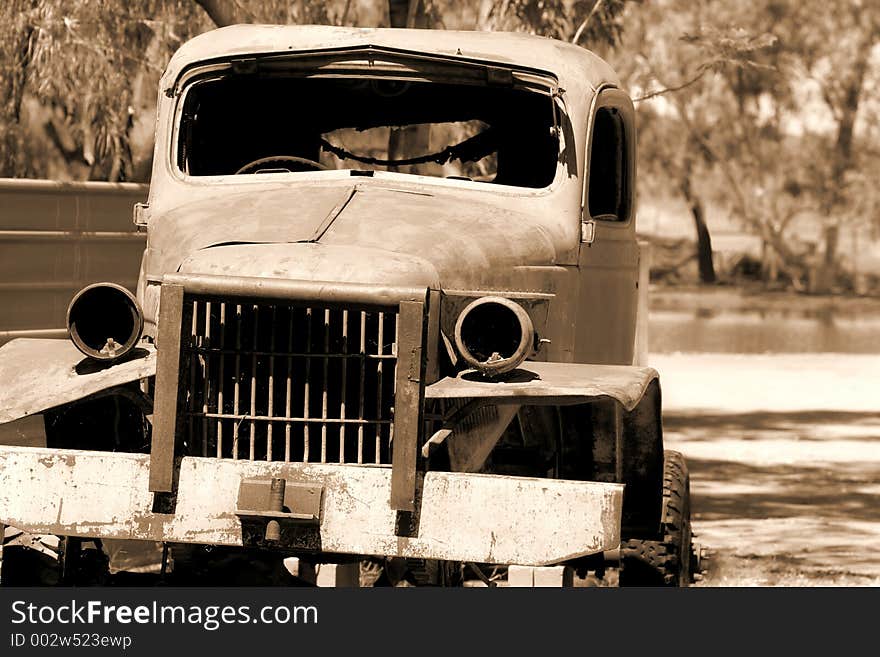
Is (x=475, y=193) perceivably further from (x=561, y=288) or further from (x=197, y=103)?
(x=197, y=103)

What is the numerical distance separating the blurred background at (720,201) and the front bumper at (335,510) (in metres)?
3.91

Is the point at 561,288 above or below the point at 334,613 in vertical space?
above

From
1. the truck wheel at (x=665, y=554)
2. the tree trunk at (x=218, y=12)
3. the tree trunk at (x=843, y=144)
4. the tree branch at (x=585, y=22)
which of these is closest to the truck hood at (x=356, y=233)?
the truck wheel at (x=665, y=554)

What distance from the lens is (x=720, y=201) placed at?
40.4m

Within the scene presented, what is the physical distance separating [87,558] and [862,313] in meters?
31.5

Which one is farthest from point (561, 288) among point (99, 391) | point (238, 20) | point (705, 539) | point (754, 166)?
point (754, 166)

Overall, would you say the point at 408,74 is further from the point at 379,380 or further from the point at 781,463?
the point at 781,463

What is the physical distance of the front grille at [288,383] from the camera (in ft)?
17.4

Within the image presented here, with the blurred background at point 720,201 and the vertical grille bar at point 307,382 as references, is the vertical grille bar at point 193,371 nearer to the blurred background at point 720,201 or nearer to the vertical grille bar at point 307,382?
the vertical grille bar at point 307,382

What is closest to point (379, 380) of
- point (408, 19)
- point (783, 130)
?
point (408, 19)

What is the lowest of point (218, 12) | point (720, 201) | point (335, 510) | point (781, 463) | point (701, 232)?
point (781, 463)

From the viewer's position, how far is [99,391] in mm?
5391

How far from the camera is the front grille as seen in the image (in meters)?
5.30

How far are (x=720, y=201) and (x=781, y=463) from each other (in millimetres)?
27007
